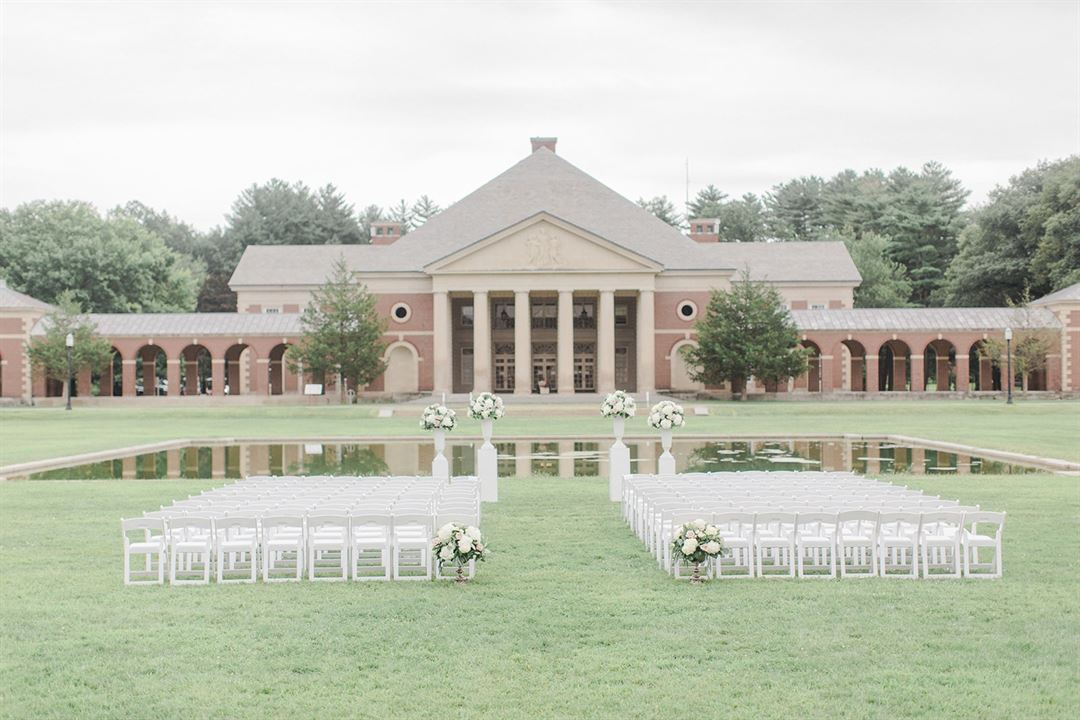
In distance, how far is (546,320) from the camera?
223 ft

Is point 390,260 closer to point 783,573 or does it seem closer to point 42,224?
point 42,224

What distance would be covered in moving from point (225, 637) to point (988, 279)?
75.2 meters

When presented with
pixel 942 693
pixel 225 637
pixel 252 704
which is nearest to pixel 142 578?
pixel 225 637

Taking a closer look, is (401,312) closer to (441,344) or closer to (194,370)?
(441,344)

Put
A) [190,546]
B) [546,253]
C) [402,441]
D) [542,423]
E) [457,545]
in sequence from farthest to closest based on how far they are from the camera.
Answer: [546,253]
[542,423]
[402,441]
[190,546]
[457,545]

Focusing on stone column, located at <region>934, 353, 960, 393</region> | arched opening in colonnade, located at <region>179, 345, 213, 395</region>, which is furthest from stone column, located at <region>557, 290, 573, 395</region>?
stone column, located at <region>934, 353, 960, 393</region>

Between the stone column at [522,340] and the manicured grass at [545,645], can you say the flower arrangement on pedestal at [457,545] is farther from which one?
the stone column at [522,340]

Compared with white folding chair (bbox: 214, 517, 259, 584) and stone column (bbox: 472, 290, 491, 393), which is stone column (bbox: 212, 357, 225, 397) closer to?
stone column (bbox: 472, 290, 491, 393)

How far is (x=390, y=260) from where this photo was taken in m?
65.4

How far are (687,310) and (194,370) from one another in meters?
34.6

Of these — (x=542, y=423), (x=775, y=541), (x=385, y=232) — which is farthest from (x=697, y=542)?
(x=385, y=232)

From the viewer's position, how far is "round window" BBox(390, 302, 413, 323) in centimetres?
6512

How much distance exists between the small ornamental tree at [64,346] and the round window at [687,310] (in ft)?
103

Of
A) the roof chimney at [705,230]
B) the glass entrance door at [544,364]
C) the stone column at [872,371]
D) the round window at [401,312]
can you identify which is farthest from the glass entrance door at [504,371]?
the stone column at [872,371]
